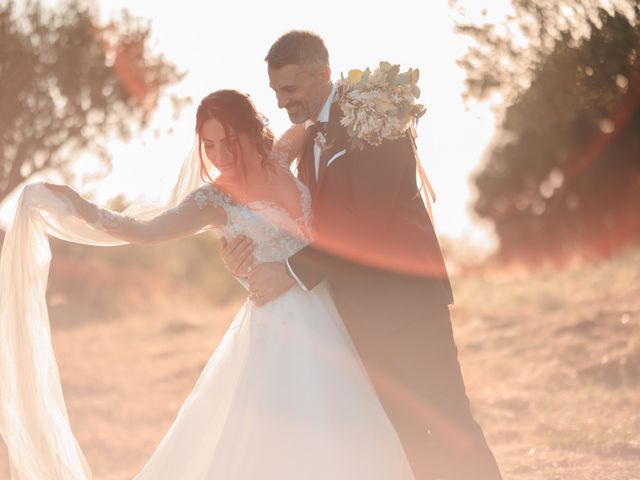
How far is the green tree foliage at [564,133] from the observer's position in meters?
9.00

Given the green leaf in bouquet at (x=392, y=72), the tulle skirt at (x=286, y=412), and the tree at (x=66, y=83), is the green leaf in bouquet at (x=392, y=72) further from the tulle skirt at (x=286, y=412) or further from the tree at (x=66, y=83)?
the tree at (x=66, y=83)

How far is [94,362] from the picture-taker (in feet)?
55.4

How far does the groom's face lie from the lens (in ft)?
17.4

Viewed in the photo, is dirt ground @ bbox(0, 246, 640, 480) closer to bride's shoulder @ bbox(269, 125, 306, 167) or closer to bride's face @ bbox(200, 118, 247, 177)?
bride's shoulder @ bbox(269, 125, 306, 167)

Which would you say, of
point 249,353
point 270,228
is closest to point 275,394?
point 249,353

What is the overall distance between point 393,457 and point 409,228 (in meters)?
1.13

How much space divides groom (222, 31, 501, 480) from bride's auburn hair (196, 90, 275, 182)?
239 mm

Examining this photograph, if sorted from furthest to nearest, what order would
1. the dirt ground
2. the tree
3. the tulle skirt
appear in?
A: the tree → the dirt ground → the tulle skirt

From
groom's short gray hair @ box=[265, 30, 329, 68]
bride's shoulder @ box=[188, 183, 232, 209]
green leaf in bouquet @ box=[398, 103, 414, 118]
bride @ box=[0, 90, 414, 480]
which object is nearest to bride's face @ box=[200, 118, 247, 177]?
bride @ box=[0, 90, 414, 480]

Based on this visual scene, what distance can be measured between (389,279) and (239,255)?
0.78 meters

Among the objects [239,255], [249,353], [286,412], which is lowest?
[286,412]

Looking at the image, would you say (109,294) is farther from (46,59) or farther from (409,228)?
(409,228)

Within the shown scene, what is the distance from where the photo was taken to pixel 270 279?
522cm

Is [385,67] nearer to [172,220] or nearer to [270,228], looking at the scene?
[270,228]
